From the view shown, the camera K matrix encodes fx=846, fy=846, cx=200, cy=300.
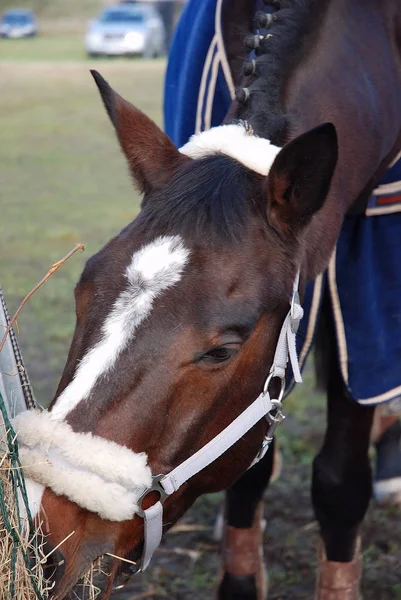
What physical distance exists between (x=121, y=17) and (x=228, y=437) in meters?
21.6

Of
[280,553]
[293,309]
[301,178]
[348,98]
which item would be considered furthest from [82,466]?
[280,553]

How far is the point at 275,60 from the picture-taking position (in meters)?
2.31

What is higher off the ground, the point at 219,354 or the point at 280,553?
the point at 219,354

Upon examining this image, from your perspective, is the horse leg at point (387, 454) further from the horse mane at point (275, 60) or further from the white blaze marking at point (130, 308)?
the white blaze marking at point (130, 308)

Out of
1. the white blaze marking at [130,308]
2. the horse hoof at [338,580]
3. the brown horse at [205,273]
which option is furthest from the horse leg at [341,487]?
the white blaze marking at [130,308]

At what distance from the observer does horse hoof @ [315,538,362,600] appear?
2.89 m

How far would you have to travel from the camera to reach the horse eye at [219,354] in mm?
1824

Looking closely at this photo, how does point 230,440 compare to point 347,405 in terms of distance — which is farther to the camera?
point 347,405

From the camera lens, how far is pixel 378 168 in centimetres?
262

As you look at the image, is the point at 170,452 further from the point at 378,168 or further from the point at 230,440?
the point at 378,168

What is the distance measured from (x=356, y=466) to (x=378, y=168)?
3.34 ft

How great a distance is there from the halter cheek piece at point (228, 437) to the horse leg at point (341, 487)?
0.81m

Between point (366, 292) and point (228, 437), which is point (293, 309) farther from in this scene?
point (366, 292)

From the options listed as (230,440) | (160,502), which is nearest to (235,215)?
(230,440)
